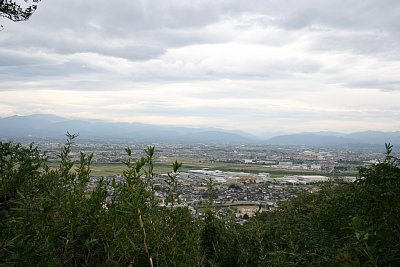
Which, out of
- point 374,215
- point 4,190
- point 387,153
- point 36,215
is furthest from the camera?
point 4,190

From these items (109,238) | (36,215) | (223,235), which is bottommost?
(223,235)

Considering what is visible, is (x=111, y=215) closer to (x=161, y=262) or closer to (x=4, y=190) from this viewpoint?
(x=161, y=262)

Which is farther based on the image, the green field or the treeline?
the green field

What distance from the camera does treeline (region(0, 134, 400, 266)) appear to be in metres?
3.16

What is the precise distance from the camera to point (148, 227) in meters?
3.79

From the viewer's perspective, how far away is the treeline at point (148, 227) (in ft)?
10.4

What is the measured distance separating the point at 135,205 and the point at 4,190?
3451 mm

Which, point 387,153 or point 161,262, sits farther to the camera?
point 387,153

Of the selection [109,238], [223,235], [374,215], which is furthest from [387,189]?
[109,238]

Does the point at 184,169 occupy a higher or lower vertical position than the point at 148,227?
lower

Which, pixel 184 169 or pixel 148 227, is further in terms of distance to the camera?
pixel 184 169

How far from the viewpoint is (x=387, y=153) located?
4805 millimetres

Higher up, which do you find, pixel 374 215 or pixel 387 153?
pixel 387 153

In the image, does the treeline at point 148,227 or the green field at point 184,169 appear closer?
A: the treeline at point 148,227
